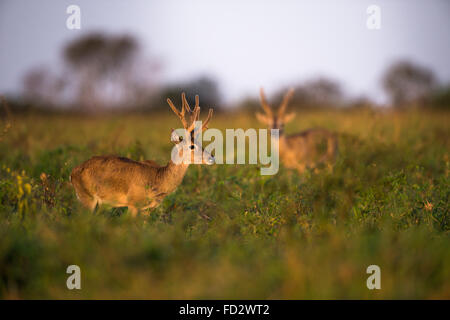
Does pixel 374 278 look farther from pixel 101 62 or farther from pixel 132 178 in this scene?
pixel 101 62

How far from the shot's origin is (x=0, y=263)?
3.39 metres

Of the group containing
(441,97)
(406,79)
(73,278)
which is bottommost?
(73,278)

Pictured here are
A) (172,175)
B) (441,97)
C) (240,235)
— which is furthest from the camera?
(441,97)

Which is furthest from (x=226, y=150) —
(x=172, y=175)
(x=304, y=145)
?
(x=172, y=175)

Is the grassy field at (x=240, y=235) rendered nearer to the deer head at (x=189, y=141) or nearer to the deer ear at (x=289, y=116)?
the deer head at (x=189, y=141)

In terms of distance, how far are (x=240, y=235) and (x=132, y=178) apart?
182cm

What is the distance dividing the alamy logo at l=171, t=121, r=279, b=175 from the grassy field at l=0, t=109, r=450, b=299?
489 millimetres

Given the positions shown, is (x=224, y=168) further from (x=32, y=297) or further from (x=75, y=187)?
(x=32, y=297)

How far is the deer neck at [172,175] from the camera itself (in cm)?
534

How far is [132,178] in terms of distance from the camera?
518 cm

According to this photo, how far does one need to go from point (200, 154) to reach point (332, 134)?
5.01 metres

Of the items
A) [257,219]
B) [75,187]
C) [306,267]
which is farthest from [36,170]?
[306,267]

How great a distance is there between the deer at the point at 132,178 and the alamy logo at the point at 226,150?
2 centimetres

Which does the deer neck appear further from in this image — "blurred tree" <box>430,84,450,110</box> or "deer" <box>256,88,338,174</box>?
"blurred tree" <box>430,84,450,110</box>
